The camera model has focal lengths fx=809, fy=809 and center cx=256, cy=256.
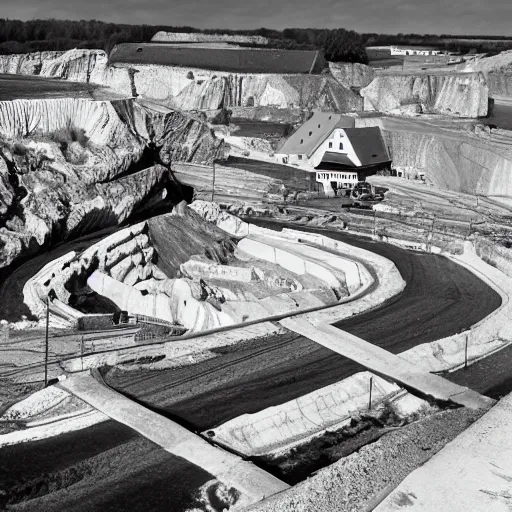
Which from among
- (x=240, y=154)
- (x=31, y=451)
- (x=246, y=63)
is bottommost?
(x=31, y=451)

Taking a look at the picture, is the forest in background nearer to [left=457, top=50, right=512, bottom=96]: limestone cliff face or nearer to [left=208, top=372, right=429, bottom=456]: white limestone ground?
[left=457, top=50, right=512, bottom=96]: limestone cliff face

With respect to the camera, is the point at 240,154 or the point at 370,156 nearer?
the point at 370,156

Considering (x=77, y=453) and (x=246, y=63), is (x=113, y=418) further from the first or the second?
(x=246, y=63)

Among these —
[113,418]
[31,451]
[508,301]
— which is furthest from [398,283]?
[31,451]

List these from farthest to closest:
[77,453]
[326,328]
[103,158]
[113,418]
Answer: [103,158] → [326,328] → [113,418] → [77,453]

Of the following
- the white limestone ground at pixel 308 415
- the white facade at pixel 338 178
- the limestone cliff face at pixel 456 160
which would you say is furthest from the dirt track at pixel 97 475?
the limestone cliff face at pixel 456 160

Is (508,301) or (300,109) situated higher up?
(300,109)
